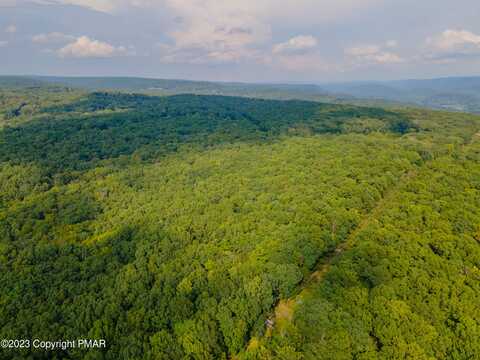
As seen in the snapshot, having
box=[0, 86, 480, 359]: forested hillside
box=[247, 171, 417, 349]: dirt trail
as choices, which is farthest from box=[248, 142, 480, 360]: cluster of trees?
box=[247, 171, 417, 349]: dirt trail

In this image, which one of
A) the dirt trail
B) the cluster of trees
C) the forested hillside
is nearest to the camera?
the cluster of trees

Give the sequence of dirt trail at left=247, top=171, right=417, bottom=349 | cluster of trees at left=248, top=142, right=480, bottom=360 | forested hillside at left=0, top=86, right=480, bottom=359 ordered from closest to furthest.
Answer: cluster of trees at left=248, top=142, right=480, bottom=360
forested hillside at left=0, top=86, right=480, bottom=359
dirt trail at left=247, top=171, right=417, bottom=349

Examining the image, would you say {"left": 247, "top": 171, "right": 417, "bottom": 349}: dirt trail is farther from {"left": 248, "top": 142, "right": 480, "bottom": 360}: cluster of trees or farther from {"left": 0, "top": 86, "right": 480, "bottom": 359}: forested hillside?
{"left": 248, "top": 142, "right": 480, "bottom": 360}: cluster of trees

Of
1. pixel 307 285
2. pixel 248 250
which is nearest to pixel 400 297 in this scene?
pixel 307 285

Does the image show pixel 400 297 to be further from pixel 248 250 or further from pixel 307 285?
pixel 248 250

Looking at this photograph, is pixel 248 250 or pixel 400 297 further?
pixel 248 250

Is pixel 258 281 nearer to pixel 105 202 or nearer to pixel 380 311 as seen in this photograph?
pixel 380 311

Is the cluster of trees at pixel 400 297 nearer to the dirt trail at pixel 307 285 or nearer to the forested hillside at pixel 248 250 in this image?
the forested hillside at pixel 248 250

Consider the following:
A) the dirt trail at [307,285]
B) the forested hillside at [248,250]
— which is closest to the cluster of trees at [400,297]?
the forested hillside at [248,250]

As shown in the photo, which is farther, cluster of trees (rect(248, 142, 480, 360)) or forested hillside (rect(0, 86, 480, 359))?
forested hillside (rect(0, 86, 480, 359))
